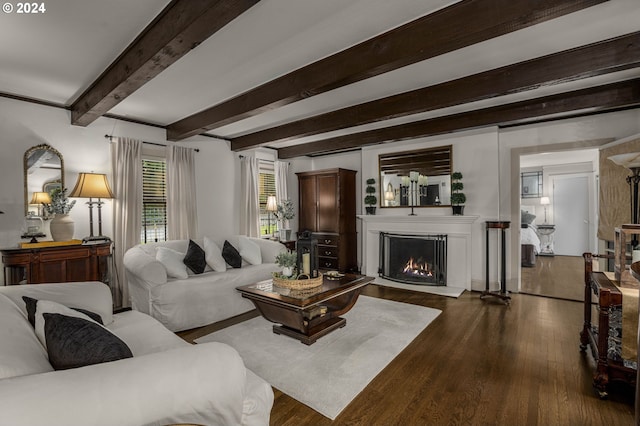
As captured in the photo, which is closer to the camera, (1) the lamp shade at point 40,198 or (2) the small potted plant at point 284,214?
(1) the lamp shade at point 40,198

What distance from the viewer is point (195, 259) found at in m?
3.90

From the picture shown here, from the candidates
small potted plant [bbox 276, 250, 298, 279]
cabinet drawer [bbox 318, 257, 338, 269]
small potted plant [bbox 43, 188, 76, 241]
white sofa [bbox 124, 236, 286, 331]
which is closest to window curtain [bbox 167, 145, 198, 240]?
white sofa [bbox 124, 236, 286, 331]

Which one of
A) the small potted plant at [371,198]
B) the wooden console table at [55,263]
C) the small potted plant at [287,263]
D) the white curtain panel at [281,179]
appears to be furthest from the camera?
the white curtain panel at [281,179]

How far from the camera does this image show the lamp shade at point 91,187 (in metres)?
3.53

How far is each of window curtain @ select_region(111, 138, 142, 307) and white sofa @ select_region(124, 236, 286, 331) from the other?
1.07ft

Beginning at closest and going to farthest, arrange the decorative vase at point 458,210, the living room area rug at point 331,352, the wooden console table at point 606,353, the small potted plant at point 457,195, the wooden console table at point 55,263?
the wooden console table at point 606,353
the living room area rug at point 331,352
the wooden console table at point 55,263
the small potted plant at point 457,195
the decorative vase at point 458,210

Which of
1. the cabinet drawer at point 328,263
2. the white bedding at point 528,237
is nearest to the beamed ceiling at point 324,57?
the cabinet drawer at point 328,263

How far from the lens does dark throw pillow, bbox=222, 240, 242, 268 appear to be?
4309 millimetres

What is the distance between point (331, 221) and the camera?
6160mm

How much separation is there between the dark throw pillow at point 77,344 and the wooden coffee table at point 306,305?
5.44 feet

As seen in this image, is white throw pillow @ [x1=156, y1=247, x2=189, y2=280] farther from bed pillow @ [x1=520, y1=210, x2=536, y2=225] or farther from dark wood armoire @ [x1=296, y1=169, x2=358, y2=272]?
bed pillow @ [x1=520, y1=210, x2=536, y2=225]

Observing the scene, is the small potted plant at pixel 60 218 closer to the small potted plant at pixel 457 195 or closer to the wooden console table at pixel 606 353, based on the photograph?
the wooden console table at pixel 606 353

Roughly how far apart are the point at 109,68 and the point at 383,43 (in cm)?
241

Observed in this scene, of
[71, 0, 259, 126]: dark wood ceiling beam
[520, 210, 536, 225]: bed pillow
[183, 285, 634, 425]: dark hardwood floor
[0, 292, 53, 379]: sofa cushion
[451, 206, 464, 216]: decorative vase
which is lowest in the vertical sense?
[183, 285, 634, 425]: dark hardwood floor
